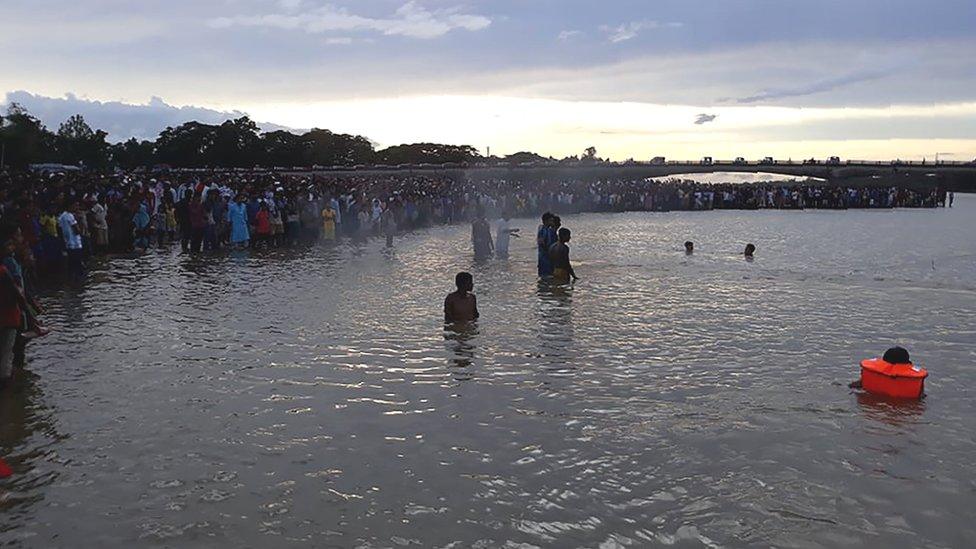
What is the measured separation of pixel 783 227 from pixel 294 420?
43386mm

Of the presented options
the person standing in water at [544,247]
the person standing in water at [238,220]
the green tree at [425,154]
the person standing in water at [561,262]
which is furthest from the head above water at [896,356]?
the green tree at [425,154]

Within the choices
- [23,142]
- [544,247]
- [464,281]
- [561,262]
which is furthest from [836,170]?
[464,281]

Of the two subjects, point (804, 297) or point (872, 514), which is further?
point (804, 297)

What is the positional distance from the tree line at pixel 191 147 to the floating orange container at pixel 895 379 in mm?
82296

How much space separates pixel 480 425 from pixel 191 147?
4133 inches

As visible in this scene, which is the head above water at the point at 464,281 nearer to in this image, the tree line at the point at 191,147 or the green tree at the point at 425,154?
the tree line at the point at 191,147

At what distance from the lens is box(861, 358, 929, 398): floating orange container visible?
8633 mm

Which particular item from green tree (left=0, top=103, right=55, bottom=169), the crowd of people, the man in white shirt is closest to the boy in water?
the crowd of people

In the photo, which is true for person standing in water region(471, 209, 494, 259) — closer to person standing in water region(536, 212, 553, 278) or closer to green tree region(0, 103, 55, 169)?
person standing in water region(536, 212, 553, 278)

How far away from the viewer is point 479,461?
22.2ft

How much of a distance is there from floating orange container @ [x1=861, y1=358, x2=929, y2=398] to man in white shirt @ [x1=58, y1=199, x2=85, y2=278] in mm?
14724

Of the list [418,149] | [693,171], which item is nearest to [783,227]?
[693,171]

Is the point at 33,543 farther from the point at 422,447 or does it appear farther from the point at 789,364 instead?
the point at 789,364

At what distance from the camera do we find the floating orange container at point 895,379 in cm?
863
